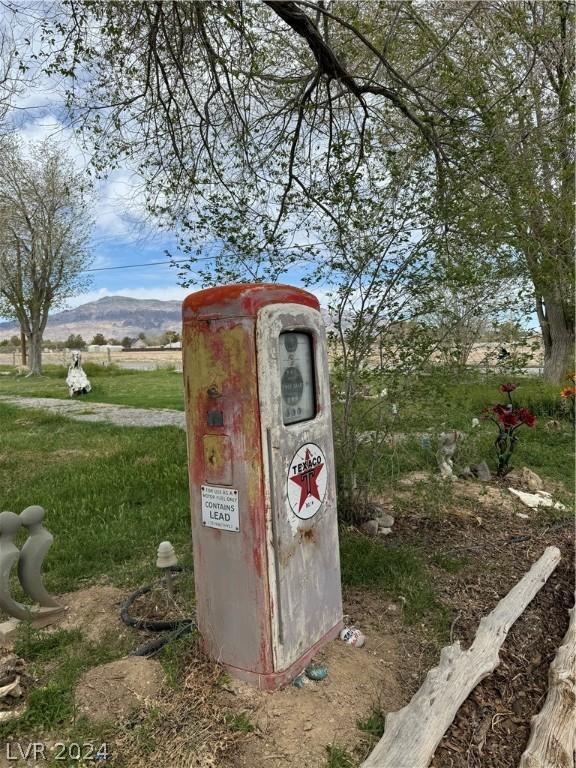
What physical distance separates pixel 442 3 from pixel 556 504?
5702 millimetres

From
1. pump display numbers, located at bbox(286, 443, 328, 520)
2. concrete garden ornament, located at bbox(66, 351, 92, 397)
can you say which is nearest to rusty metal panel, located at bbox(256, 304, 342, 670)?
pump display numbers, located at bbox(286, 443, 328, 520)

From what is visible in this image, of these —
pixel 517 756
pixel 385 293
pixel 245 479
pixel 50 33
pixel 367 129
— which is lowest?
pixel 517 756

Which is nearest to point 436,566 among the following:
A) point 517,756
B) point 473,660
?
point 473,660

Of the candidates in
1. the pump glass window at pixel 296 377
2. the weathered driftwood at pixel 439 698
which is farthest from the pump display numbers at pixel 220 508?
the weathered driftwood at pixel 439 698

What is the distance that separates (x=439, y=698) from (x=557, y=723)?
1.56 ft

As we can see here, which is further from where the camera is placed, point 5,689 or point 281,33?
point 281,33

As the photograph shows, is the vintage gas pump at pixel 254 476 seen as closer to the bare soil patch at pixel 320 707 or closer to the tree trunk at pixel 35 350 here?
the bare soil patch at pixel 320 707

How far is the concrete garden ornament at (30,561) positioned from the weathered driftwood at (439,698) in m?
2.09

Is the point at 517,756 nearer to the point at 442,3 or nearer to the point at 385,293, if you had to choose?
the point at 385,293

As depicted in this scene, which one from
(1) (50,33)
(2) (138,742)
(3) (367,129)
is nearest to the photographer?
(2) (138,742)

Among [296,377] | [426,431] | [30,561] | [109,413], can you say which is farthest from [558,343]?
[30,561]

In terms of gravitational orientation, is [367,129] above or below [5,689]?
above

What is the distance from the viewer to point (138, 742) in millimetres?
2203

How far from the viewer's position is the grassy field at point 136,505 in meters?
2.93
